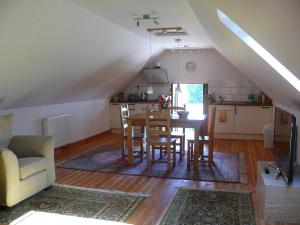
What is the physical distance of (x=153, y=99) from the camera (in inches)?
328

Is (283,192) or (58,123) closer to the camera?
(283,192)

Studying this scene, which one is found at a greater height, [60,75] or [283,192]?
[60,75]

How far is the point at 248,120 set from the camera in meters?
7.18

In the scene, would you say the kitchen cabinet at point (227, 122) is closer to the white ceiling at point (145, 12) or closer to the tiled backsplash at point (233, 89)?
the tiled backsplash at point (233, 89)

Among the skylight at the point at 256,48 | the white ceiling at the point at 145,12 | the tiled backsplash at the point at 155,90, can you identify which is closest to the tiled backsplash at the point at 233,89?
the tiled backsplash at the point at 155,90

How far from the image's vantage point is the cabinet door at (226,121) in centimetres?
725

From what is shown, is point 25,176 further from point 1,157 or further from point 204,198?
point 204,198

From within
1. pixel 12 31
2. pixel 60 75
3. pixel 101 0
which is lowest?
pixel 60 75

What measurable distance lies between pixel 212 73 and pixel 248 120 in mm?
1578

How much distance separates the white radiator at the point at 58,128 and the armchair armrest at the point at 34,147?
5.70 feet

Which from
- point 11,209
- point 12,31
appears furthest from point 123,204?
point 12,31

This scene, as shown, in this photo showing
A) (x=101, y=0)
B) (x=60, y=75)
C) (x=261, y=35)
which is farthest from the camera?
(x=60, y=75)

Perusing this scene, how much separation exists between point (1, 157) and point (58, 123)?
2795 millimetres

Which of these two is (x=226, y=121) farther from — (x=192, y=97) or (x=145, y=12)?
(x=145, y=12)
